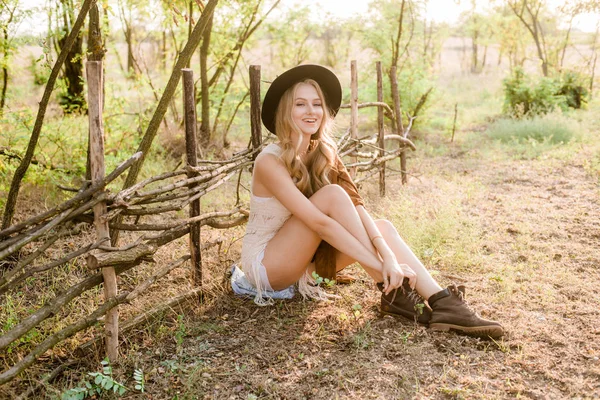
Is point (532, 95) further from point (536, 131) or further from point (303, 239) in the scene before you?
point (303, 239)

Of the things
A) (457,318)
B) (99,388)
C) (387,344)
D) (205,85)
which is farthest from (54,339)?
(205,85)

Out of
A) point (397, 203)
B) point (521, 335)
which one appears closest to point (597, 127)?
point (397, 203)

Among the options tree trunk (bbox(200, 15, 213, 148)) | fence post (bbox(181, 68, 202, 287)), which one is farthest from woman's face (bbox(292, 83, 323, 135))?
tree trunk (bbox(200, 15, 213, 148))

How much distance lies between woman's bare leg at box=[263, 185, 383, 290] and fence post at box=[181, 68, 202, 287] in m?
0.46

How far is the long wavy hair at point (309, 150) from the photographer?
2.95 metres

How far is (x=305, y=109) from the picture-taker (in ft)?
9.78

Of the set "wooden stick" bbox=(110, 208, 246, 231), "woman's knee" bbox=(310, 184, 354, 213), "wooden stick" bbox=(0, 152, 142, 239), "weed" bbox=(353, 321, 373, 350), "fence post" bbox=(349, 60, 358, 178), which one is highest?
"fence post" bbox=(349, 60, 358, 178)

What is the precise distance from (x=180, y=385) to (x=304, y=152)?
1555 millimetres

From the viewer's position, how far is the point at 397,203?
5.13 m

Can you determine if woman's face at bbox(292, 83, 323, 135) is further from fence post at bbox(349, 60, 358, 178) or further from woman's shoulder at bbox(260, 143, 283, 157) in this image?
fence post at bbox(349, 60, 358, 178)

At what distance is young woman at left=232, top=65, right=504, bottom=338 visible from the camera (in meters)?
2.72

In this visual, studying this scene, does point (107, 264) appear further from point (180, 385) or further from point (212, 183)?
point (212, 183)

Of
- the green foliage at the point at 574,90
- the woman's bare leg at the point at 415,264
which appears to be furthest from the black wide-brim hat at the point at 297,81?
the green foliage at the point at 574,90

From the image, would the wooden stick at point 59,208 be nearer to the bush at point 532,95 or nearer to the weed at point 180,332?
the weed at point 180,332
